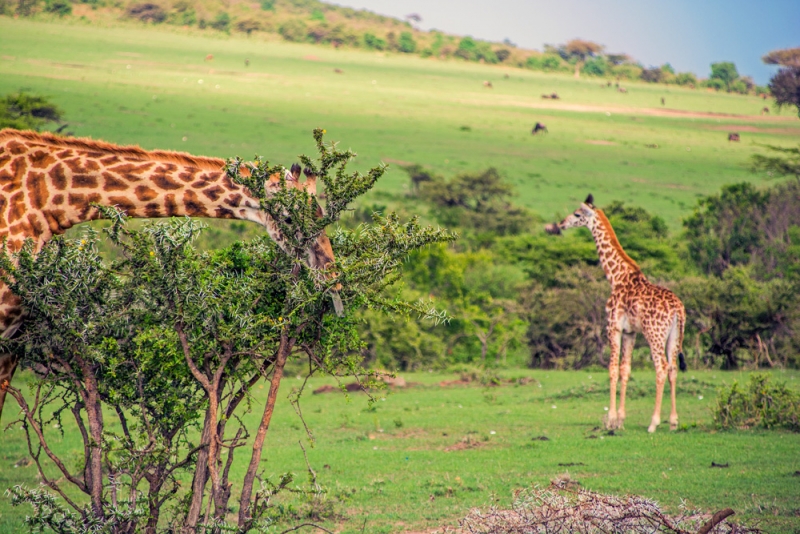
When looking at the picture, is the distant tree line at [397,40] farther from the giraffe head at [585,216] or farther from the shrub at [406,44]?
the giraffe head at [585,216]

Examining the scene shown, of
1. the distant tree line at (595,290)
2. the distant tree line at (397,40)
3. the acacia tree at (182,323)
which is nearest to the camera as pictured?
the acacia tree at (182,323)

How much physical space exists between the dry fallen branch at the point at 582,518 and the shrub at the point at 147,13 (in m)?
88.4

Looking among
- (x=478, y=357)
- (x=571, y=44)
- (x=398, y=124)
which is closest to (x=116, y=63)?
(x=398, y=124)

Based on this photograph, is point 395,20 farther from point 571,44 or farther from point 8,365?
point 8,365

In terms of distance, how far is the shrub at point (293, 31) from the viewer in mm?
97938

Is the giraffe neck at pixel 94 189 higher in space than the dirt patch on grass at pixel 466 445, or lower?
higher

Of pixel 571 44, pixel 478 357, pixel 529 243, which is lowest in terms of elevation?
pixel 478 357

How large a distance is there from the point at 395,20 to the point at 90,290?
5109 inches

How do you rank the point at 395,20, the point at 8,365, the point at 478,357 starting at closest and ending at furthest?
the point at 8,365 → the point at 478,357 → the point at 395,20

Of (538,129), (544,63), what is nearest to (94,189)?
(538,129)

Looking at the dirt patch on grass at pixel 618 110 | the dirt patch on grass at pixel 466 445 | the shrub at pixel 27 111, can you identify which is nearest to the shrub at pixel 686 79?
the dirt patch on grass at pixel 618 110

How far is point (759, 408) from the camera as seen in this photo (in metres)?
12.1

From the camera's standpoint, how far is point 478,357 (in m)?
22.8

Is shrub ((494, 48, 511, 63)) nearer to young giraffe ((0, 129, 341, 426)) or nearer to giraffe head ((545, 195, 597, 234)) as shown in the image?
giraffe head ((545, 195, 597, 234))
